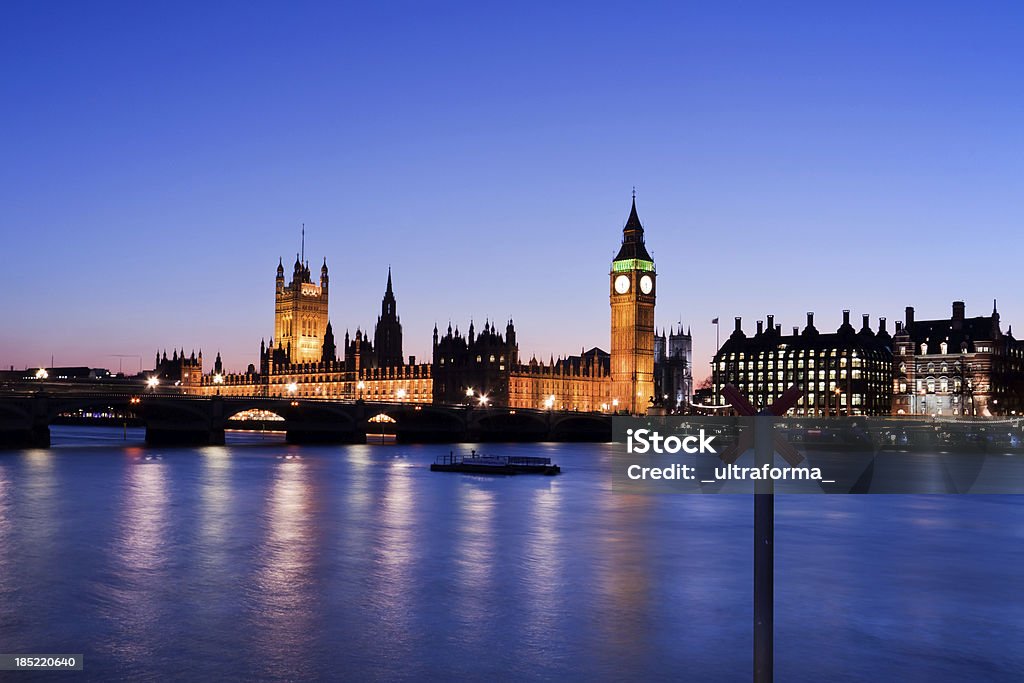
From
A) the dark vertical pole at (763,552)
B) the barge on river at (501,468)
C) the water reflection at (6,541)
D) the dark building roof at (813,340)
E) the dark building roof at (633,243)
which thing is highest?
the dark building roof at (633,243)

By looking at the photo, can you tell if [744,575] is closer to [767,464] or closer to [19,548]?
[767,464]

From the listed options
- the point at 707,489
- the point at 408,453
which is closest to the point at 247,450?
the point at 408,453

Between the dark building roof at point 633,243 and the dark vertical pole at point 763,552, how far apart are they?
183194 millimetres

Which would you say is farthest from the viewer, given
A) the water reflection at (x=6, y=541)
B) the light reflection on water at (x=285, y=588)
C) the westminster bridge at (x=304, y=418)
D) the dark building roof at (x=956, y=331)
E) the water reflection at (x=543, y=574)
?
the dark building roof at (x=956, y=331)

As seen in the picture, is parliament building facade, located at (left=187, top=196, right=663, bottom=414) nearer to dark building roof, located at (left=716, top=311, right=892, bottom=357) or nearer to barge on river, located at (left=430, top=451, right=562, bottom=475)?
dark building roof, located at (left=716, top=311, right=892, bottom=357)

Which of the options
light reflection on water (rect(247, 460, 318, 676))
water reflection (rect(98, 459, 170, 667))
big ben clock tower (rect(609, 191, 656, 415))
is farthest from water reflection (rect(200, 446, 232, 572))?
big ben clock tower (rect(609, 191, 656, 415))

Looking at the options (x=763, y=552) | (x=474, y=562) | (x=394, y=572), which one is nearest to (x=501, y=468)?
(x=474, y=562)

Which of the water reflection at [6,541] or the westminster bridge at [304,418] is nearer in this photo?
the water reflection at [6,541]

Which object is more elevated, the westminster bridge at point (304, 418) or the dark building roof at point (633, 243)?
the dark building roof at point (633, 243)

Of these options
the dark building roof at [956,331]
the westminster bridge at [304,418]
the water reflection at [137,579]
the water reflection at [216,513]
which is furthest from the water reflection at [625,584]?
the dark building roof at [956,331]

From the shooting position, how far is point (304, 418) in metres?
121

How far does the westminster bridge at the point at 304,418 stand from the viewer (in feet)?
305

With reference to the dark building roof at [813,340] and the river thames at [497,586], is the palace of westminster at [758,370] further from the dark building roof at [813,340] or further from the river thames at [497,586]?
the river thames at [497,586]

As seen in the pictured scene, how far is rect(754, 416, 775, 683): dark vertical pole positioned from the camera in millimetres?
9584
